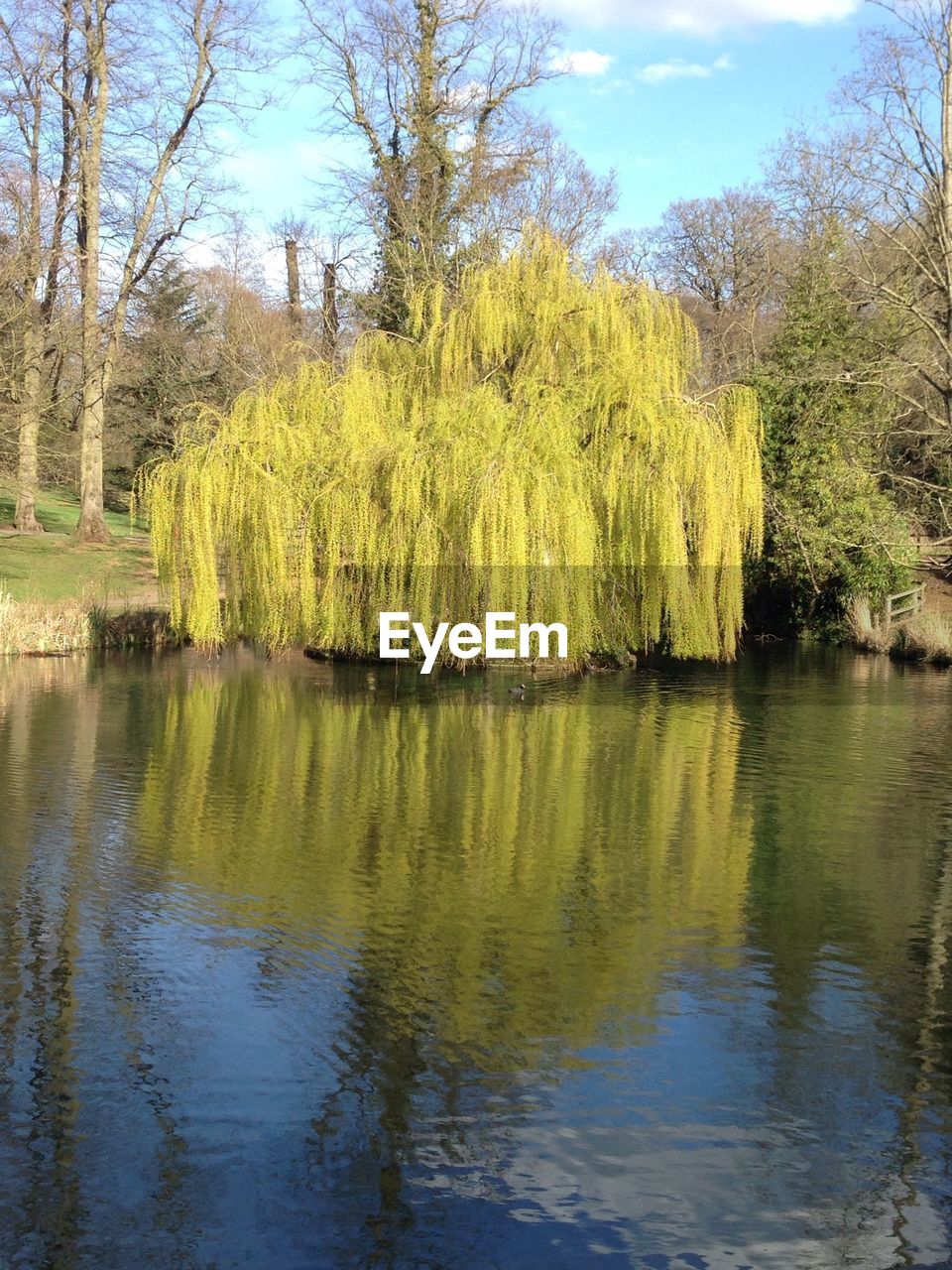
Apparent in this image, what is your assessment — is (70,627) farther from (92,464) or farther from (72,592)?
(92,464)

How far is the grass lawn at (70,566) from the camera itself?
70.8 feet

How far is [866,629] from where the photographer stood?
2153cm

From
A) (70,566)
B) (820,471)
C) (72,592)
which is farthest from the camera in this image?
(70,566)

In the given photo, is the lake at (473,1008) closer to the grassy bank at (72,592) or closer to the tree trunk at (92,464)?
the grassy bank at (72,592)

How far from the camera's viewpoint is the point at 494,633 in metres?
16.0

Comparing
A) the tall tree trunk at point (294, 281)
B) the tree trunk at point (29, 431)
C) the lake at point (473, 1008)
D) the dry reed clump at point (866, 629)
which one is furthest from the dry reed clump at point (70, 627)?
the tall tree trunk at point (294, 281)

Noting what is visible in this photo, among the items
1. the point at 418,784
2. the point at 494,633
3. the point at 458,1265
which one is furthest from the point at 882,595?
the point at 458,1265

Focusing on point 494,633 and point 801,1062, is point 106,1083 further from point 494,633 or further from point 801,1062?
point 494,633

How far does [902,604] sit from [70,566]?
1417cm

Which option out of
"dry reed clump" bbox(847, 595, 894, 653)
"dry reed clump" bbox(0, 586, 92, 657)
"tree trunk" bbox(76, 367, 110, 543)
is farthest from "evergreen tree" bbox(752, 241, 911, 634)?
"tree trunk" bbox(76, 367, 110, 543)

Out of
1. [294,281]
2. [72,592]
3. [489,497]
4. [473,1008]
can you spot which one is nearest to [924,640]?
[489,497]

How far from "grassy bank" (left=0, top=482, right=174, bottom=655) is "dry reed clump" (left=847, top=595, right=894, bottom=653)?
10.7m

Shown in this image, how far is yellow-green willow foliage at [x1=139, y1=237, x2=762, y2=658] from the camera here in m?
15.4

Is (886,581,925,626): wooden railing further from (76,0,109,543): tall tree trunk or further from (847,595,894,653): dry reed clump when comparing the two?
(76,0,109,543): tall tree trunk
